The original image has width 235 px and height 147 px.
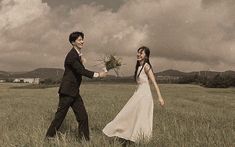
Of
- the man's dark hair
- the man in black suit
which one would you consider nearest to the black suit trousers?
the man in black suit

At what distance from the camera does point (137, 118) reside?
8.59m

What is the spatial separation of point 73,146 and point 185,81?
264ft

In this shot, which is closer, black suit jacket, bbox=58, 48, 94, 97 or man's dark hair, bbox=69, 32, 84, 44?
black suit jacket, bbox=58, 48, 94, 97

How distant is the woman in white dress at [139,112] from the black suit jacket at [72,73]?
3.37ft

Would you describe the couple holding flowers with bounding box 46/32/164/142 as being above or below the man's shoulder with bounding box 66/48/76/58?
below

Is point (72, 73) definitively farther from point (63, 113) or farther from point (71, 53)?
point (63, 113)

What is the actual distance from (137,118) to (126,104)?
40cm

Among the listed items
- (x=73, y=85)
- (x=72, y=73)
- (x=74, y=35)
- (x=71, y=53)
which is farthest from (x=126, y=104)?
(x=74, y=35)

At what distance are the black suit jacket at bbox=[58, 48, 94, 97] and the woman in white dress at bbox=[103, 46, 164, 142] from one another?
1.03 metres

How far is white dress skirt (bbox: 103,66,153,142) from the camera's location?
28.0 ft

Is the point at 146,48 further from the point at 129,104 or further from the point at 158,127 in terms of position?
the point at 158,127

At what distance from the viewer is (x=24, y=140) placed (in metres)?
8.18

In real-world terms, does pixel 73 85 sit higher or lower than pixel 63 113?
higher

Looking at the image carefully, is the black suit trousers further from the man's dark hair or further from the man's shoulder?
the man's dark hair
